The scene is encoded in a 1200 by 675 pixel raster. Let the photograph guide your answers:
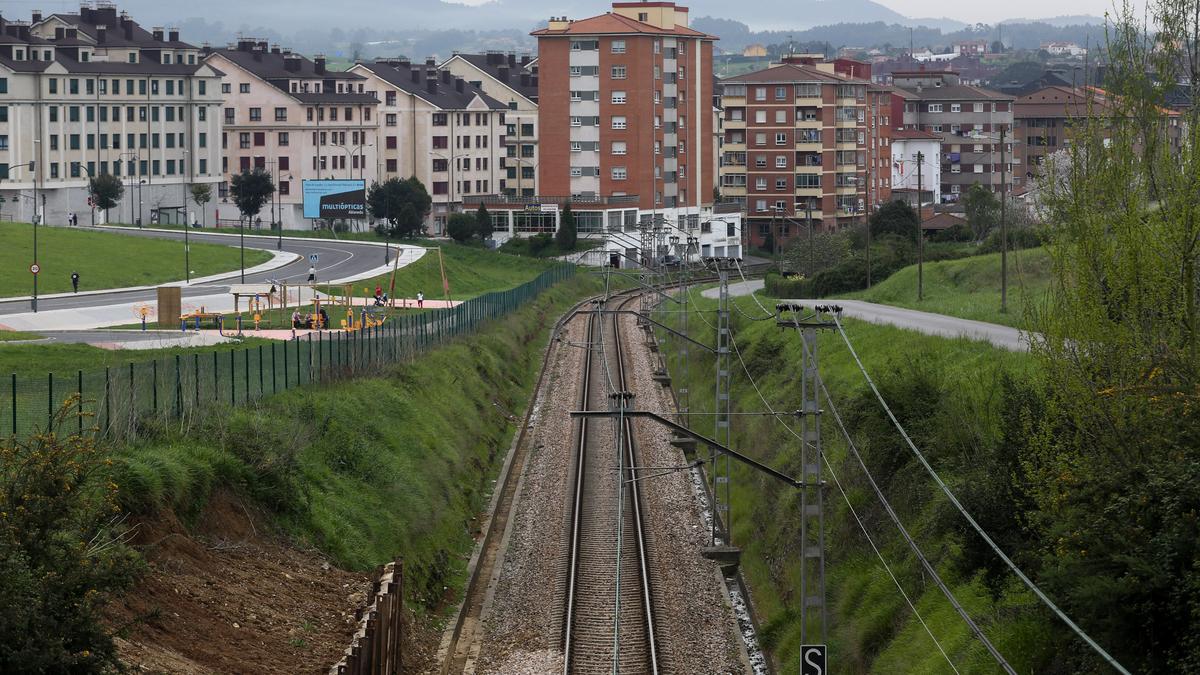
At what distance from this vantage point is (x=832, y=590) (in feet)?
85.0

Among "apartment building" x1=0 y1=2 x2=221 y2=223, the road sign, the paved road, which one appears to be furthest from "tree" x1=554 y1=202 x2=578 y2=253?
the road sign

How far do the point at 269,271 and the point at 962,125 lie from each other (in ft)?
304

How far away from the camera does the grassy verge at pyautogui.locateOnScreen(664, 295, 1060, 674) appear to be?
20219 mm

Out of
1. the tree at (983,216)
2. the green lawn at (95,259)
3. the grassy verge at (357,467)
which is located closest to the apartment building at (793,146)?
the tree at (983,216)

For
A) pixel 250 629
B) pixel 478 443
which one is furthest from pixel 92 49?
pixel 250 629

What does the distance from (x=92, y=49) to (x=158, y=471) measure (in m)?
98.5

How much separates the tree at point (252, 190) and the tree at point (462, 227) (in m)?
14.6

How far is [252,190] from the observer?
Result: 360 ft

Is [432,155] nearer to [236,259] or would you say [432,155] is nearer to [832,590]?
[236,259]

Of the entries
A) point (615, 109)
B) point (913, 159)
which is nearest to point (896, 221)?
point (615, 109)

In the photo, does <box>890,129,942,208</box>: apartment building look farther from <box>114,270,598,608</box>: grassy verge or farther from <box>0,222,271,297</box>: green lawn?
<box>114,270,598,608</box>: grassy verge

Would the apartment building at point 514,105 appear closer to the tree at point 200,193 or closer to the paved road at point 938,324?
the tree at point 200,193

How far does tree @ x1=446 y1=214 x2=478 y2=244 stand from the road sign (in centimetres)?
8660

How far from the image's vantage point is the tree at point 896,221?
8844cm
